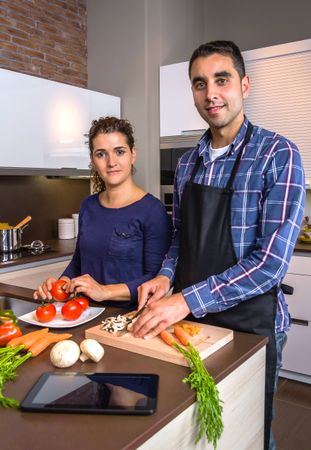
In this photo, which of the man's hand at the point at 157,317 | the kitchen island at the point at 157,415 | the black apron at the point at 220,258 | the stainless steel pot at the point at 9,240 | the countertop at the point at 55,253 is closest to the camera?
the kitchen island at the point at 157,415

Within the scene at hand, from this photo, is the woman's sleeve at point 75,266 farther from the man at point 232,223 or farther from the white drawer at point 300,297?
the white drawer at point 300,297

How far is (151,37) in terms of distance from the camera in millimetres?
3525

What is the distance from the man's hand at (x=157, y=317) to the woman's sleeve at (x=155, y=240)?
50 cm

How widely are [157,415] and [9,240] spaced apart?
95.0 inches

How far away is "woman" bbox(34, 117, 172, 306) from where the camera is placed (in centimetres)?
173

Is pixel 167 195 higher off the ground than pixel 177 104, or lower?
lower

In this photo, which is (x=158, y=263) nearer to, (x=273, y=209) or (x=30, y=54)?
(x=273, y=209)

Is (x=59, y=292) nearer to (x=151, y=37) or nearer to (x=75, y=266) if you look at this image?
(x=75, y=266)

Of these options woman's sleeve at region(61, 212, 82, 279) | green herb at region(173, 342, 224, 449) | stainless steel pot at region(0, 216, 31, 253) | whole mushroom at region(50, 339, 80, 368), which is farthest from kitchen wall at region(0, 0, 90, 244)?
green herb at region(173, 342, 224, 449)

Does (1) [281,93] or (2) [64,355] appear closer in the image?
(2) [64,355]

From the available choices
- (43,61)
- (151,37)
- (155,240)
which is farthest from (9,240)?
(151,37)

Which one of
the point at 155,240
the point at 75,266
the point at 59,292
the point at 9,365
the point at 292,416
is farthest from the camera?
the point at 292,416

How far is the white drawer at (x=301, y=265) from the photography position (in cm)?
281

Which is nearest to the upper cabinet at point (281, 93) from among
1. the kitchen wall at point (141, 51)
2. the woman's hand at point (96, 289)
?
the kitchen wall at point (141, 51)
